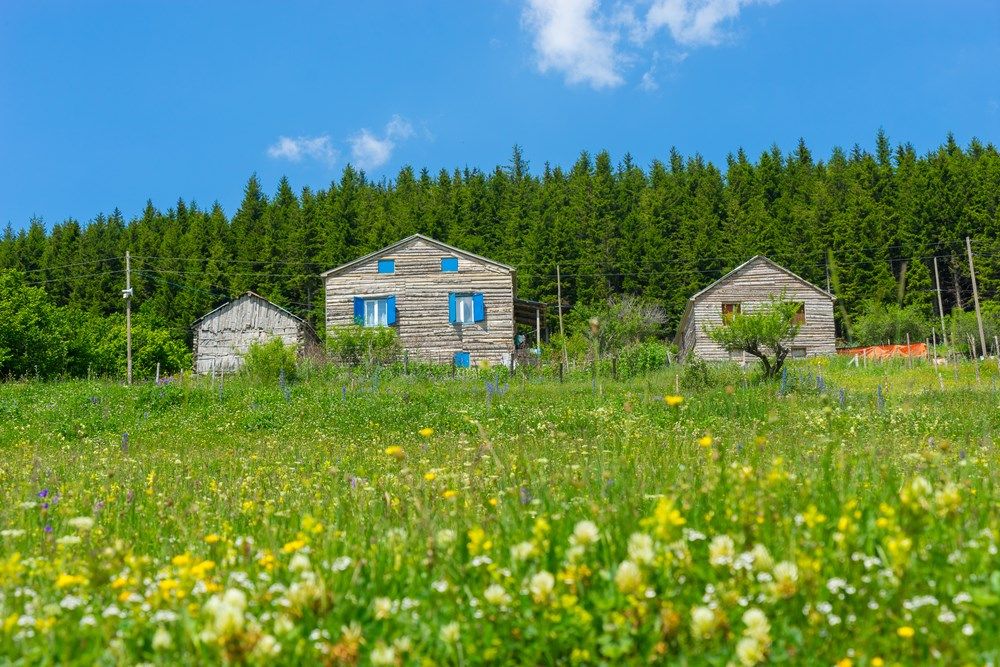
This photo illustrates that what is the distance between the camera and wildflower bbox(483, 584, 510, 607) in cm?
221

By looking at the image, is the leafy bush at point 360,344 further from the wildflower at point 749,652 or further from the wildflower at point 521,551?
the wildflower at point 749,652

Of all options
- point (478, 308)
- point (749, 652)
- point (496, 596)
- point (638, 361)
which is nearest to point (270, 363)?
point (638, 361)

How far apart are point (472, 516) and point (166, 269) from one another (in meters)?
78.7

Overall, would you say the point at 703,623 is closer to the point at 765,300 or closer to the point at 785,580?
the point at 785,580

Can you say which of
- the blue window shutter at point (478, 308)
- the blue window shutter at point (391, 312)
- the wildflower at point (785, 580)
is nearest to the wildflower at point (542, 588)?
the wildflower at point (785, 580)

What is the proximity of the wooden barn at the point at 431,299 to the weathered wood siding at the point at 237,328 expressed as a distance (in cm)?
1193

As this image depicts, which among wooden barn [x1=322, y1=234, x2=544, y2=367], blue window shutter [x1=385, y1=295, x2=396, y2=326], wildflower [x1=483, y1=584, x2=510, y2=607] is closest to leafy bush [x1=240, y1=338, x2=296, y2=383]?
blue window shutter [x1=385, y1=295, x2=396, y2=326]

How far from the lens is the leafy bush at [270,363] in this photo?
23.5m

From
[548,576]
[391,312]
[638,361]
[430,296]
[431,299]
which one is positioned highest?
[430,296]

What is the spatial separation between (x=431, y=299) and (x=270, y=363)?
44.0ft

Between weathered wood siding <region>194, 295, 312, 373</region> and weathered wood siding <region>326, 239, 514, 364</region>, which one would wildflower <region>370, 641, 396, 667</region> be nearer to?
weathered wood siding <region>326, 239, 514, 364</region>

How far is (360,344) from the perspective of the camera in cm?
3250

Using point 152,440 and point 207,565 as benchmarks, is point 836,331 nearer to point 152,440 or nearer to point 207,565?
point 152,440

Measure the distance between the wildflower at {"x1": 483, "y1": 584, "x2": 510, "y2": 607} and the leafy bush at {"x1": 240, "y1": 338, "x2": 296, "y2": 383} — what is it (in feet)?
71.4
